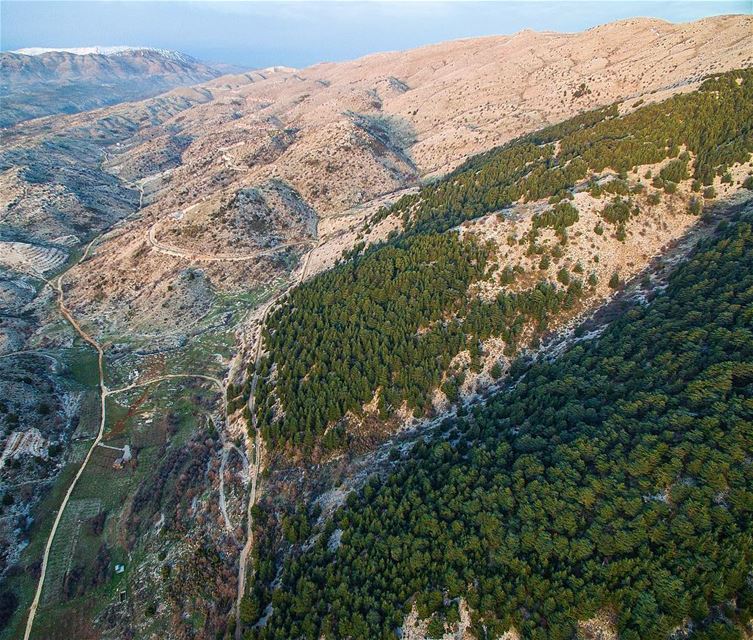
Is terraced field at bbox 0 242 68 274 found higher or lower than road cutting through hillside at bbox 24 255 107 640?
higher

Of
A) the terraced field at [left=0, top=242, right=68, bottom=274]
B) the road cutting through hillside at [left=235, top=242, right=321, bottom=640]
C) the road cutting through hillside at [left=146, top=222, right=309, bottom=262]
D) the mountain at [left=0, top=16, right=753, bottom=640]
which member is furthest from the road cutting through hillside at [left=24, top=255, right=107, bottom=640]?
the road cutting through hillside at [left=146, top=222, right=309, bottom=262]

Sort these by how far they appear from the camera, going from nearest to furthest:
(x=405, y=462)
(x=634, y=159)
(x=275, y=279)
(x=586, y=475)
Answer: (x=586, y=475) → (x=405, y=462) → (x=634, y=159) → (x=275, y=279)

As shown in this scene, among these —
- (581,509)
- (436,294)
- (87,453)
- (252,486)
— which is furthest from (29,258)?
(581,509)

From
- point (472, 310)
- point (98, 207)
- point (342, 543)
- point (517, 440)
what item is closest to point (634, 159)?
point (472, 310)

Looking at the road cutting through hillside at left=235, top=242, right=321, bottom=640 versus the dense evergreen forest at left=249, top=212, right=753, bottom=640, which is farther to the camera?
the road cutting through hillside at left=235, top=242, right=321, bottom=640

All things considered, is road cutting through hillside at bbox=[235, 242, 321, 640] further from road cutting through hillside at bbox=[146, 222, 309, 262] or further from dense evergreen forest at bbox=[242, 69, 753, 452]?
road cutting through hillside at bbox=[146, 222, 309, 262]

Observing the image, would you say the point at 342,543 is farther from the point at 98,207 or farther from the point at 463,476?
the point at 98,207

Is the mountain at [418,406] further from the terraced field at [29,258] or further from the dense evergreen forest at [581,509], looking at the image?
the terraced field at [29,258]

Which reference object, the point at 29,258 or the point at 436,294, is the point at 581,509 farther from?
the point at 29,258
